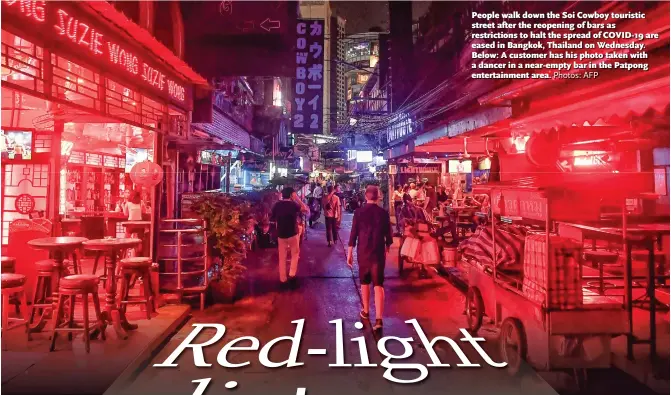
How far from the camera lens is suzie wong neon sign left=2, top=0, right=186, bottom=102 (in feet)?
14.6

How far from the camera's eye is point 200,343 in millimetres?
5430

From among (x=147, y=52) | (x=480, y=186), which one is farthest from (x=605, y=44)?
(x=147, y=52)

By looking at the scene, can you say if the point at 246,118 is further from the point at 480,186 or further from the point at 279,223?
the point at 480,186

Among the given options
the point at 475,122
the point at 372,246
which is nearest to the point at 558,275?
the point at 372,246

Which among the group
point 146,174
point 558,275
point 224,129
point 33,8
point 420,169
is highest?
point 224,129

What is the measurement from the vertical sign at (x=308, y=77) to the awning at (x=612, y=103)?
10.9 metres

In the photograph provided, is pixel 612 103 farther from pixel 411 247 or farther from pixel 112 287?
pixel 112 287

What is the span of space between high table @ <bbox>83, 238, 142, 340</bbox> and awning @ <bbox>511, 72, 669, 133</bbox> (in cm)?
653

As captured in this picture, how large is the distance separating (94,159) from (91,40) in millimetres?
7034

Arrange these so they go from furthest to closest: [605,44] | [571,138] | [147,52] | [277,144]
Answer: [277,144], [147,52], [571,138], [605,44]

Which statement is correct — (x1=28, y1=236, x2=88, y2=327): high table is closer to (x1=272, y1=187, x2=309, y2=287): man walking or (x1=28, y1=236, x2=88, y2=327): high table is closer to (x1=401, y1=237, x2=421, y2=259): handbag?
(x1=272, y1=187, x2=309, y2=287): man walking

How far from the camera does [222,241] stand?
7.16m

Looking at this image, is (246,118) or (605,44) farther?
(246,118)

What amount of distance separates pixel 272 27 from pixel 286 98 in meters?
18.9
